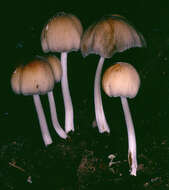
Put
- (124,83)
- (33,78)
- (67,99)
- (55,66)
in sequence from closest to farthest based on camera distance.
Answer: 1. (124,83)
2. (33,78)
3. (55,66)
4. (67,99)

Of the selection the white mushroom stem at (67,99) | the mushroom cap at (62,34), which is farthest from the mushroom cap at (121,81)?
the white mushroom stem at (67,99)

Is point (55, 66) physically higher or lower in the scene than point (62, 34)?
lower

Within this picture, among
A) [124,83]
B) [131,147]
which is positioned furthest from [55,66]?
[131,147]

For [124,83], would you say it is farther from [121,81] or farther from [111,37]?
[111,37]

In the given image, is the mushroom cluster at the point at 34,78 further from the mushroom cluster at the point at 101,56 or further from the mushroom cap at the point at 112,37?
the mushroom cap at the point at 112,37

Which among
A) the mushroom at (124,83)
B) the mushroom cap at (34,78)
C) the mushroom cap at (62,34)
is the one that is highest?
the mushroom cap at (62,34)

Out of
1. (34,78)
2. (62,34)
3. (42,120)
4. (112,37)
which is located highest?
(62,34)
